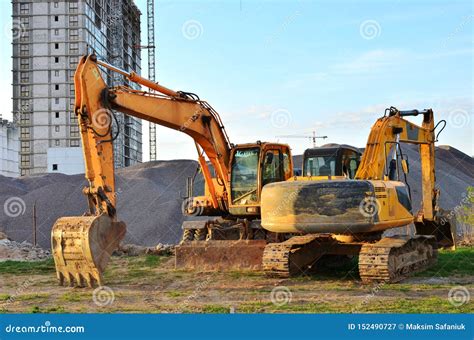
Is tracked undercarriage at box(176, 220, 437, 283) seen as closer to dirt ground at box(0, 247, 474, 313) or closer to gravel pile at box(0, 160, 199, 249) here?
dirt ground at box(0, 247, 474, 313)

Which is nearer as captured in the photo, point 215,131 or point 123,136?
point 215,131

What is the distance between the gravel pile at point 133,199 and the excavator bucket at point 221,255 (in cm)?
1030

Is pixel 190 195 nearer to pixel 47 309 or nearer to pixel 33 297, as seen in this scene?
pixel 33 297

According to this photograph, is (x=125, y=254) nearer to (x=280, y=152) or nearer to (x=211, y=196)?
(x=211, y=196)

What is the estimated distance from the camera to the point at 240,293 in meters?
9.85

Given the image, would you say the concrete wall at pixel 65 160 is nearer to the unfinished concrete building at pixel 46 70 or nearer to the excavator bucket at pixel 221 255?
the unfinished concrete building at pixel 46 70

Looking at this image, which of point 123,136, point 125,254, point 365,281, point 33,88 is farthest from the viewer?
point 123,136

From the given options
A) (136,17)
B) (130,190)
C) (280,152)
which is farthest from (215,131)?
(136,17)

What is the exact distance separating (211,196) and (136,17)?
63.7 m

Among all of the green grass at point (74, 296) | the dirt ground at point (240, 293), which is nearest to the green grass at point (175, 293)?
the dirt ground at point (240, 293)

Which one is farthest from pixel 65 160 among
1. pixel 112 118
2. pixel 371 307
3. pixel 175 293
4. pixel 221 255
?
pixel 371 307

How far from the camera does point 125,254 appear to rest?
1686 cm

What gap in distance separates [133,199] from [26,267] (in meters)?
14.9

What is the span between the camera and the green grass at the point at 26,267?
44.8ft
